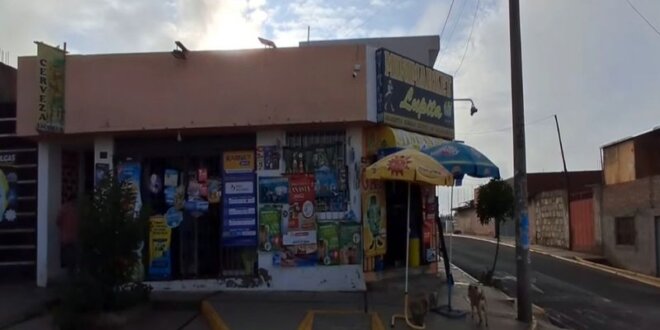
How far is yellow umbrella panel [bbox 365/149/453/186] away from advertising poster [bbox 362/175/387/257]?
2875 millimetres

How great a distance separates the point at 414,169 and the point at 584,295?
9265mm

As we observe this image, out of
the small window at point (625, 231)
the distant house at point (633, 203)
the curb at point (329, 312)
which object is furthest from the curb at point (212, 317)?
the small window at point (625, 231)

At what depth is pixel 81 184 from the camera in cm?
1741

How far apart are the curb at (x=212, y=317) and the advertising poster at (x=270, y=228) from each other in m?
2.00

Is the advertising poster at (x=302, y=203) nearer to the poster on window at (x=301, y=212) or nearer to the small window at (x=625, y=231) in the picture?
the poster on window at (x=301, y=212)

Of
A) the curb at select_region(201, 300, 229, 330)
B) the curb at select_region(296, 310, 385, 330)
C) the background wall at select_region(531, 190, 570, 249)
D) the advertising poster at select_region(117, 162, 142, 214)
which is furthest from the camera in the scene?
the background wall at select_region(531, 190, 570, 249)

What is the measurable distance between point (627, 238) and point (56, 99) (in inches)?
901

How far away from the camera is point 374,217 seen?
1466cm

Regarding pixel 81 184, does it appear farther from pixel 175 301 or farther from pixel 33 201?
pixel 175 301

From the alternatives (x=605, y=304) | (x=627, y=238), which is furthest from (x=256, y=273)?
(x=627, y=238)

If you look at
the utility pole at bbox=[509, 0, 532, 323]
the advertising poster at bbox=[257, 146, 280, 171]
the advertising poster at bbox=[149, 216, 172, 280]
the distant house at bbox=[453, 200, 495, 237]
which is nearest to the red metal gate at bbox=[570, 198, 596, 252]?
the distant house at bbox=[453, 200, 495, 237]

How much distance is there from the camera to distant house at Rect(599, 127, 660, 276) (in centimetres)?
2555

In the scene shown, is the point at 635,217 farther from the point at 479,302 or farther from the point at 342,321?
the point at 342,321

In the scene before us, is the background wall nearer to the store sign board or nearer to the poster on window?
the store sign board
